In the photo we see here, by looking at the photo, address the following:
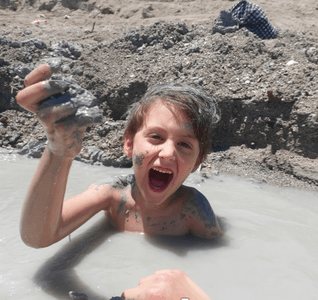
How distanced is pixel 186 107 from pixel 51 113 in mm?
775

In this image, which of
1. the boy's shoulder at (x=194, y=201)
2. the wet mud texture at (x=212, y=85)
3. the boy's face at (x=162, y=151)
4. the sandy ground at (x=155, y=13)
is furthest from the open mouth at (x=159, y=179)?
the sandy ground at (x=155, y=13)

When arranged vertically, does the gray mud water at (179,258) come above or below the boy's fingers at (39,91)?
below

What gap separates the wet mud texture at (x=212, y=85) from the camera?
9.97 feet

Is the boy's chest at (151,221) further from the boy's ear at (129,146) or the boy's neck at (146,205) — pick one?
the boy's ear at (129,146)

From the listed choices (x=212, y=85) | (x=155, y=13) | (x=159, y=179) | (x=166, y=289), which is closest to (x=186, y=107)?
(x=159, y=179)

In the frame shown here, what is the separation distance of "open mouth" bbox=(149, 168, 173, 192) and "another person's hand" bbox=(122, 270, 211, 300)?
1.67 feet

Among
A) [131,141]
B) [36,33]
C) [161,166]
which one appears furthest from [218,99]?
[36,33]

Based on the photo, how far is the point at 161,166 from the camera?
5.17 feet

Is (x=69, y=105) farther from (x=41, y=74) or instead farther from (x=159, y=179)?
(x=159, y=179)

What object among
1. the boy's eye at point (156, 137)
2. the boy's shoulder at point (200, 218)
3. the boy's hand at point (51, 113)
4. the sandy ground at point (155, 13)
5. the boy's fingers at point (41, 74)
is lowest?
the boy's shoulder at point (200, 218)

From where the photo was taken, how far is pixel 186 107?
1.68 m

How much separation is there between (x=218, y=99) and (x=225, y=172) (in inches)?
31.7

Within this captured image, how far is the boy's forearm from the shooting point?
4.01 feet

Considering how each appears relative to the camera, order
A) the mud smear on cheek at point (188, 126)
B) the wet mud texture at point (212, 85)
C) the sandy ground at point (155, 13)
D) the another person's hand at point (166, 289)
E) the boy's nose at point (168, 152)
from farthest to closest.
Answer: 1. the sandy ground at point (155, 13)
2. the wet mud texture at point (212, 85)
3. the mud smear on cheek at point (188, 126)
4. the boy's nose at point (168, 152)
5. the another person's hand at point (166, 289)
